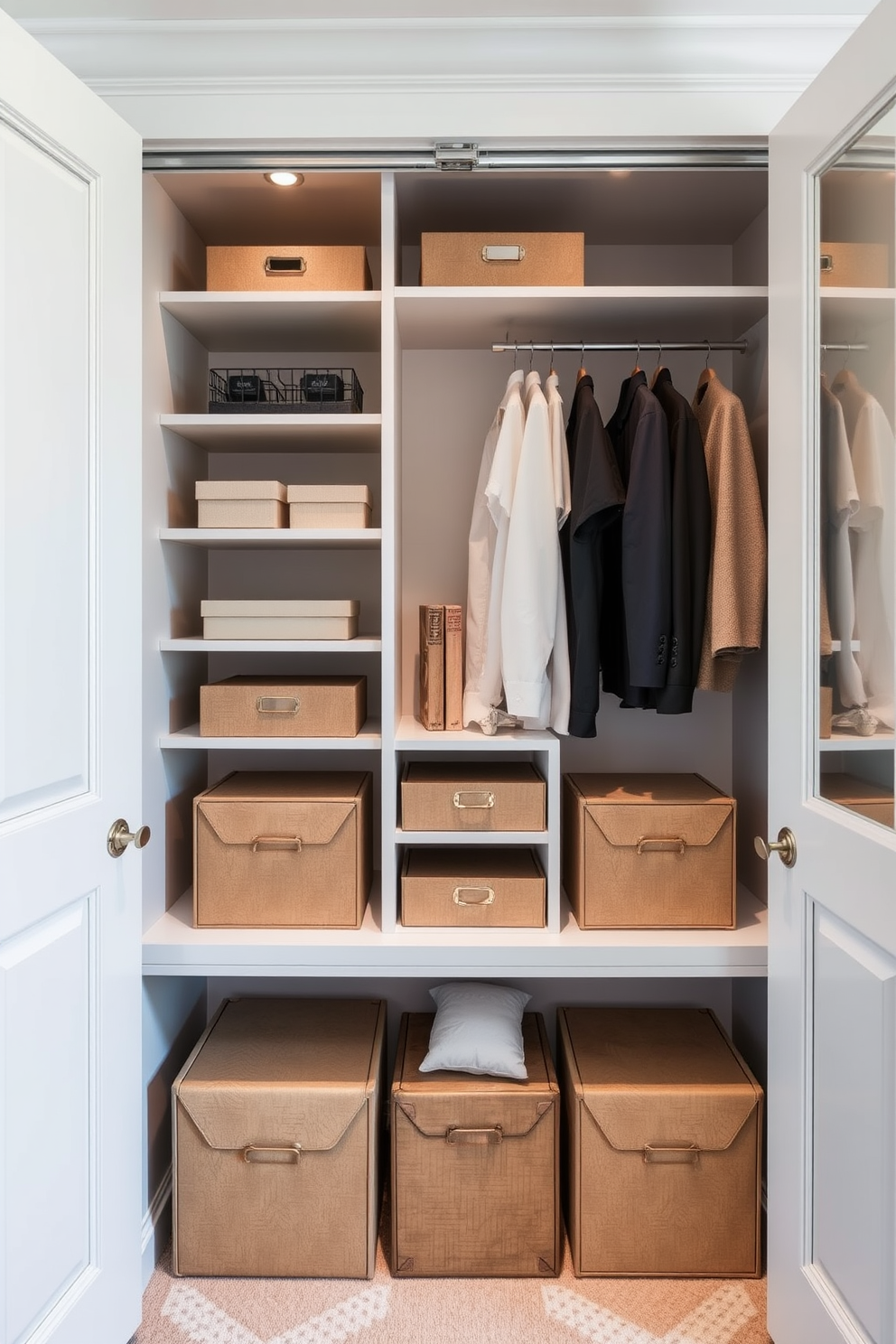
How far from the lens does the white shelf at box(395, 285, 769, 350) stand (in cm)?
184

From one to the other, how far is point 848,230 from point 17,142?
1247 millimetres

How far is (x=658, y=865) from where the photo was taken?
1.86 meters

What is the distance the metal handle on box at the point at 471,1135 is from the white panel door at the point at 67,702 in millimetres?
614

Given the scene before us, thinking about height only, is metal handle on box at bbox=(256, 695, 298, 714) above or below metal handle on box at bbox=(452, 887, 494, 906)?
above

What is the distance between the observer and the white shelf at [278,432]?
6.11 ft

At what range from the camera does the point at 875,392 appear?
127cm

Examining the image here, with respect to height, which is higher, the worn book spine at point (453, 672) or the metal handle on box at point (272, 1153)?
the worn book spine at point (453, 672)

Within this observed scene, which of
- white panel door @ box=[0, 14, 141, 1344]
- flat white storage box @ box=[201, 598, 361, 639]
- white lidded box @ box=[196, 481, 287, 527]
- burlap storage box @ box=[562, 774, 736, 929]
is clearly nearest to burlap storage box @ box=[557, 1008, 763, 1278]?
burlap storage box @ box=[562, 774, 736, 929]

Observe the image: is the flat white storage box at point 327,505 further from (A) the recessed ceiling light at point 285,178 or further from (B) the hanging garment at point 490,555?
(A) the recessed ceiling light at point 285,178

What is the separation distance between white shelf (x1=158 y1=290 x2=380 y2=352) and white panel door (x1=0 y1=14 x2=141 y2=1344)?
1.04 feet

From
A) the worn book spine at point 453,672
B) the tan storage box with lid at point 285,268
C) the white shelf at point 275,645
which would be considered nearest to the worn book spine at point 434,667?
the worn book spine at point 453,672

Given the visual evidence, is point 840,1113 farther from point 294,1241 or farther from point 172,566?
point 172,566

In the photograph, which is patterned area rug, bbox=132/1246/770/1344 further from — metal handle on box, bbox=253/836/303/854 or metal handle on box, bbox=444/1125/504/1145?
metal handle on box, bbox=253/836/303/854

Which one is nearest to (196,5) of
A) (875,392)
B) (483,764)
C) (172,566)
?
(172,566)
